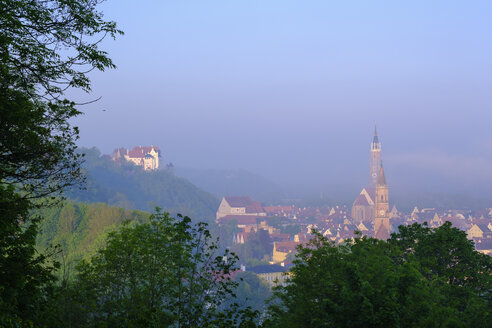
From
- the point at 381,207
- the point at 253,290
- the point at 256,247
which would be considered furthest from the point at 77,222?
the point at 381,207

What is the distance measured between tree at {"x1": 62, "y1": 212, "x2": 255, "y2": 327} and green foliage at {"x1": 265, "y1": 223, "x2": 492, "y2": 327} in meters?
1.61

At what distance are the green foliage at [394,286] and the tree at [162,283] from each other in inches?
63.3

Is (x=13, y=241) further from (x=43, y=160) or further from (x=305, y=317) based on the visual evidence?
(x=305, y=317)

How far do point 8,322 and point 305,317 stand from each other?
10968mm

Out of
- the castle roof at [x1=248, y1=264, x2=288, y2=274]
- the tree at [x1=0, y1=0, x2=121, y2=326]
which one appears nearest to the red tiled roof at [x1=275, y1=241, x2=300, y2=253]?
the castle roof at [x1=248, y1=264, x2=288, y2=274]

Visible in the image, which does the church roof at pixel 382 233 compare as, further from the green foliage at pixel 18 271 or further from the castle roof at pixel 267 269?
the green foliage at pixel 18 271

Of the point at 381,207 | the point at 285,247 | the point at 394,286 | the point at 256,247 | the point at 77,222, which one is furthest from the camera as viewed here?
the point at 256,247

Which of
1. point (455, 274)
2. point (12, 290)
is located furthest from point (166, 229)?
point (455, 274)

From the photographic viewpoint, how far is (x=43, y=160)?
13.0 metres

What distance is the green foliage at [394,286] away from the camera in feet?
53.2

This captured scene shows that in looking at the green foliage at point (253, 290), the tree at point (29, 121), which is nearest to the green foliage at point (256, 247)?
the green foliage at point (253, 290)

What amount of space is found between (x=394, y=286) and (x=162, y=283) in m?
6.43

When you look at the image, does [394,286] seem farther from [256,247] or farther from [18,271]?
[256,247]

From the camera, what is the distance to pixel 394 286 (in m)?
17.4
